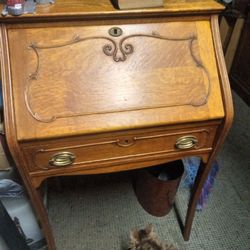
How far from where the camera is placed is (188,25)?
0.83 m

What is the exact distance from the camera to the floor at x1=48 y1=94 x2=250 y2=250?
1.30 metres

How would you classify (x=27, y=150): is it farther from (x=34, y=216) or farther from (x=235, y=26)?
(x=235, y=26)

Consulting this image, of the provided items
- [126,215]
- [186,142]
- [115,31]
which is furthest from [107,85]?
[126,215]

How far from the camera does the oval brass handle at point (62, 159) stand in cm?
78

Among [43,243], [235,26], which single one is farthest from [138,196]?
[235,26]

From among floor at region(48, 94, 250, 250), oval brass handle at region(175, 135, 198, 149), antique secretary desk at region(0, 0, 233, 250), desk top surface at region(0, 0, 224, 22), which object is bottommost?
floor at region(48, 94, 250, 250)

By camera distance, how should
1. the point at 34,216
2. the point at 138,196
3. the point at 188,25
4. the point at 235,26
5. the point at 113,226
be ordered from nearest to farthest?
the point at 188,25 < the point at 34,216 < the point at 113,226 < the point at 138,196 < the point at 235,26

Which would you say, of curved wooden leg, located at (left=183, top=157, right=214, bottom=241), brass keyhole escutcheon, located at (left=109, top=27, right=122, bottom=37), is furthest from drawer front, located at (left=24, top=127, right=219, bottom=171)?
brass keyhole escutcheon, located at (left=109, top=27, right=122, bottom=37)

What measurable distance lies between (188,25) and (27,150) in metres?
0.61

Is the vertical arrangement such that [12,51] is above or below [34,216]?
above

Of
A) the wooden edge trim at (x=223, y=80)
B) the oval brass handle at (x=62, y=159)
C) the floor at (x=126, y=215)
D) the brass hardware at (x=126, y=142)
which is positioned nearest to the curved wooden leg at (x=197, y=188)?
the floor at (x=126, y=215)

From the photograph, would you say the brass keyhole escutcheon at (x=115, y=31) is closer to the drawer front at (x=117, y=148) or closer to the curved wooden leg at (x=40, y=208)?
the drawer front at (x=117, y=148)

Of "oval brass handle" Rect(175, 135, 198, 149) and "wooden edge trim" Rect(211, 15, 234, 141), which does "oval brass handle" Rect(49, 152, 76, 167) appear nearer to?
"oval brass handle" Rect(175, 135, 198, 149)

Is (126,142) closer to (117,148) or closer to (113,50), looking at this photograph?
(117,148)
